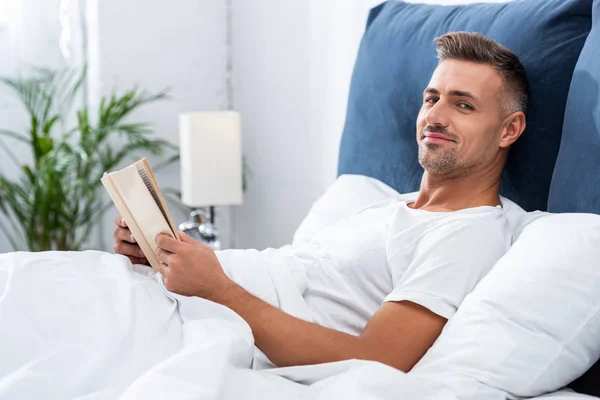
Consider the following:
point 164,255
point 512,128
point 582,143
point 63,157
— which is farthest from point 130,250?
point 63,157

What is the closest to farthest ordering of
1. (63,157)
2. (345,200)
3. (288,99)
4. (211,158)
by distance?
(345,200) → (211,158) → (63,157) → (288,99)

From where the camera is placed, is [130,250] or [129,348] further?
[130,250]

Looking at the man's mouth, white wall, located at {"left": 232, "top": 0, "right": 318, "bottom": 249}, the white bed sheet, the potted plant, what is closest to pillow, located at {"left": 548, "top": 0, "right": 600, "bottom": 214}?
the man's mouth

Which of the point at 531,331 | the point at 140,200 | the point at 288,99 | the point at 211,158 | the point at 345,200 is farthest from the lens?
the point at 288,99

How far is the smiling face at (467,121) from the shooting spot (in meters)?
1.61

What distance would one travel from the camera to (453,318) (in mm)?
1319

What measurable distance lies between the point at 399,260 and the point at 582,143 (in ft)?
1.23

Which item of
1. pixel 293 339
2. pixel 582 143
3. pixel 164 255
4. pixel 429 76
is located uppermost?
pixel 429 76

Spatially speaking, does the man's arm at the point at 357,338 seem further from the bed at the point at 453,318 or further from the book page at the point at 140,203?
the book page at the point at 140,203

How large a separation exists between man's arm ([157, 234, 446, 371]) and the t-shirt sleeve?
0.08 feet

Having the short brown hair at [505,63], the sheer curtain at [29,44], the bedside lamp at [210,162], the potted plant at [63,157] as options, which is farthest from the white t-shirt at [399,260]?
the sheer curtain at [29,44]

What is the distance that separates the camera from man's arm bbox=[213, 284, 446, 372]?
1330 mm

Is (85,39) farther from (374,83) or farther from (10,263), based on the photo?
(10,263)

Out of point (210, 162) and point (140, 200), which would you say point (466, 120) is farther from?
point (210, 162)
